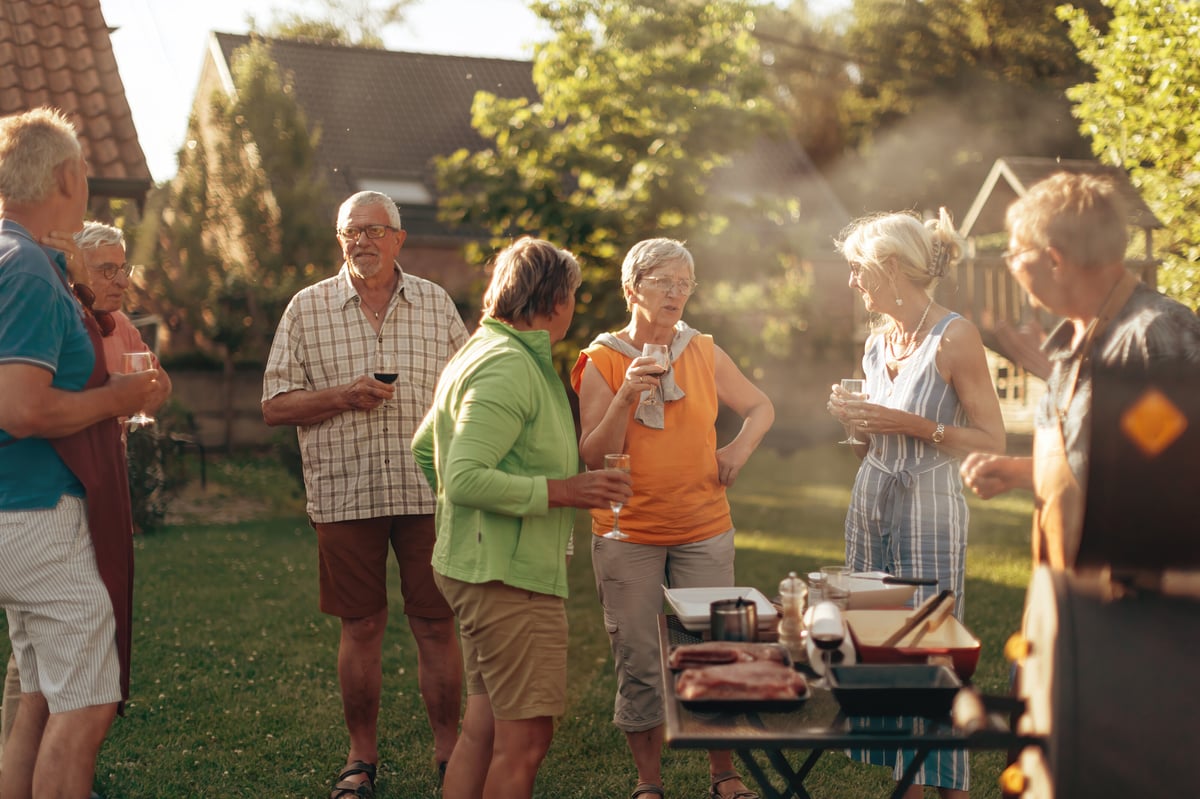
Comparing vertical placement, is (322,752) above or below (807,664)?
below

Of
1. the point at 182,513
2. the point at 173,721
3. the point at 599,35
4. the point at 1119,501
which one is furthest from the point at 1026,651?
the point at 599,35

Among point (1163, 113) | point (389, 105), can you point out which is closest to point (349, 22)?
point (389, 105)

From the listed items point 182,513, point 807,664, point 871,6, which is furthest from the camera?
point 871,6

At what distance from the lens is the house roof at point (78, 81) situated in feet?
28.1

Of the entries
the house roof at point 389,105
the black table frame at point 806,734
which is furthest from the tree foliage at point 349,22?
the black table frame at point 806,734

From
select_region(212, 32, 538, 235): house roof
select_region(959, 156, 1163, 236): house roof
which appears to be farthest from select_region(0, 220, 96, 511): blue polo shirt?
select_region(212, 32, 538, 235): house roof

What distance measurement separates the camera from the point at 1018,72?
28641 millimetres

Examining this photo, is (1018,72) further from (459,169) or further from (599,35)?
(459,169)

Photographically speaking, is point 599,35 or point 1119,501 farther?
point 599,35

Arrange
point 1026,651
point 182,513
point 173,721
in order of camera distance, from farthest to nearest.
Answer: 1. point 182,513
2. point 173,721
3. point 1026,651

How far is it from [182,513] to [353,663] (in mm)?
8830

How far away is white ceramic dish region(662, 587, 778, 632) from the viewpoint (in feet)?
10.2

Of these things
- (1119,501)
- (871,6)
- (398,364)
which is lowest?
(1119,501)

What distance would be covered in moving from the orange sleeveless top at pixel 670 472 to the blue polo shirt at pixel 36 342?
5.65ft
